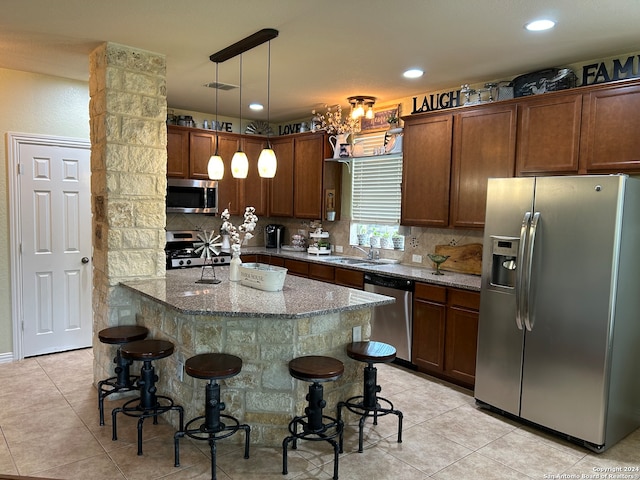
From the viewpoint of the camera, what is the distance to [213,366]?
266cm

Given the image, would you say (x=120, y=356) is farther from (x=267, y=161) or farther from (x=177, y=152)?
(x=177, y=152)

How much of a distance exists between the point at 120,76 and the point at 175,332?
198cm

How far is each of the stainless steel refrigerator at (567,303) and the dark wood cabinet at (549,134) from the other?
49cm

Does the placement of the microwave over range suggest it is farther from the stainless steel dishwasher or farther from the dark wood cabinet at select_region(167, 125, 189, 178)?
the stainless steel dishwasher

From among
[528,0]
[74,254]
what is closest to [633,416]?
[528,0]

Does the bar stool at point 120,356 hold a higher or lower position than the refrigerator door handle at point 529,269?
lower

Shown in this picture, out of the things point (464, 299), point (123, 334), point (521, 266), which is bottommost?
point (123, 334)

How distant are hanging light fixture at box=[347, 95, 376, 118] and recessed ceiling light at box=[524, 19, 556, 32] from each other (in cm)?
220

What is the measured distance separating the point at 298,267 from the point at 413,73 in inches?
99.3

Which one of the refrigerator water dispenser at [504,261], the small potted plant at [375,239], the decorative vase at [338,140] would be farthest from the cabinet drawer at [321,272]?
the refrigerator water dispenser at [504,261]

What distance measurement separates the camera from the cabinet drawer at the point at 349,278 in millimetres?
4750

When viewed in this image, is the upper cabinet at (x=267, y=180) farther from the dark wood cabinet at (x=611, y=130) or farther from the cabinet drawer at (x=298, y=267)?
the dark wood cabinet at (x=611, y=130)

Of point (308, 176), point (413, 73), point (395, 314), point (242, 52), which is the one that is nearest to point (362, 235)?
point (308, 176)

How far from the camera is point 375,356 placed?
293 centimetres
